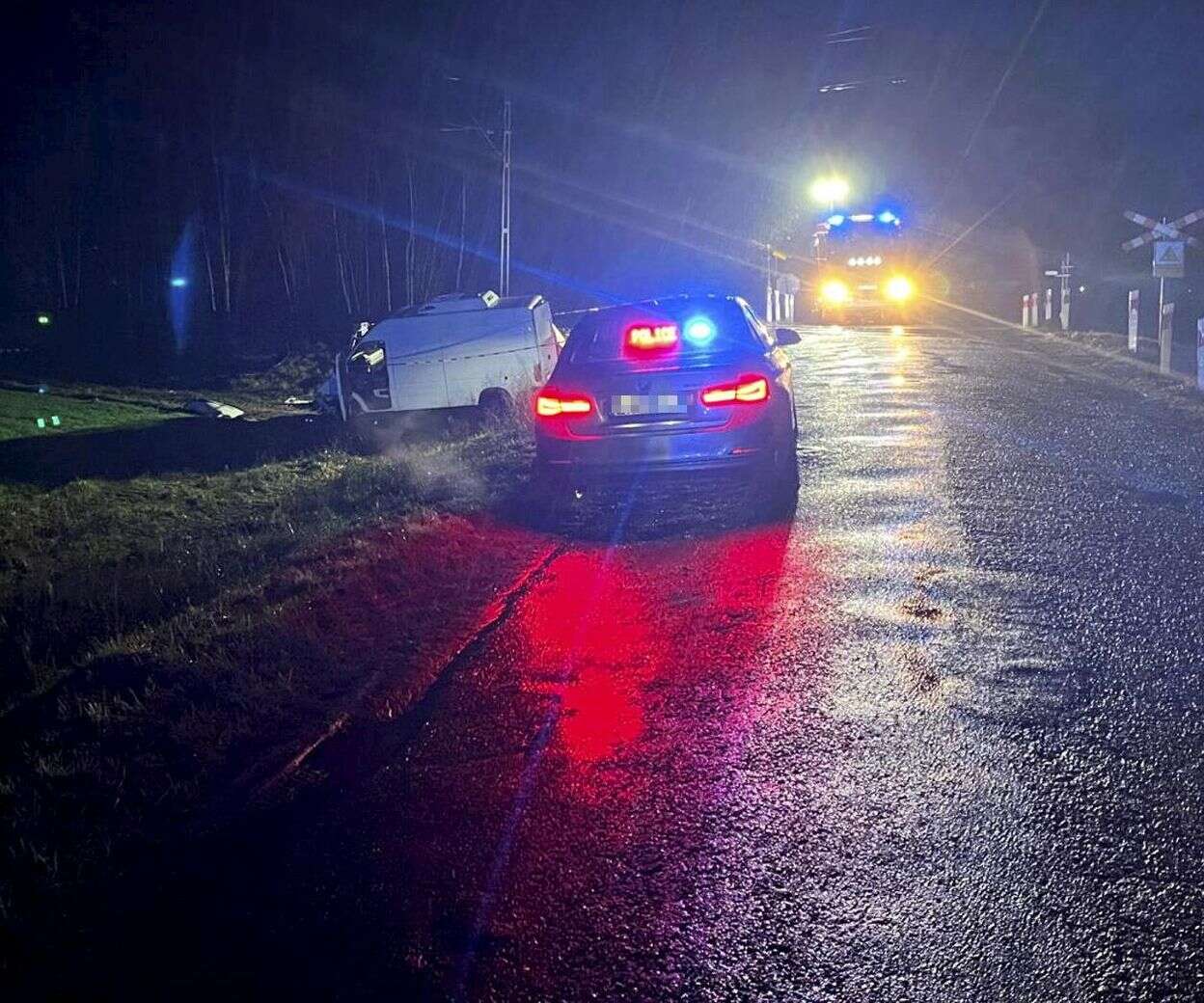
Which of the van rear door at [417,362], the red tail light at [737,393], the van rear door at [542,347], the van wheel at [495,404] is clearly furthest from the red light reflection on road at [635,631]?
the van rear door at [417,362]

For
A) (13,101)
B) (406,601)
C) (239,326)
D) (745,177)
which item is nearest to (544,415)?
(406,601)

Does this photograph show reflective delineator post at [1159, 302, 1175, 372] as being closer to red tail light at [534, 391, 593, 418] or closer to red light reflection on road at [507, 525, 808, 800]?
red light reflection on road at [507, 525, 808, 800]

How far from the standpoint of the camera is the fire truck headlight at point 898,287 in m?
35.6

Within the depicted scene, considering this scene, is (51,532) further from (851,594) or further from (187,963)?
(187,963)

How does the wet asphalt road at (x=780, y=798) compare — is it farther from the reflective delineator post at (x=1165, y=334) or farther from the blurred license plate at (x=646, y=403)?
the reflective delineator post at (x=1165, y=334)

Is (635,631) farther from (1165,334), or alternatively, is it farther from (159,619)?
(1165,334)

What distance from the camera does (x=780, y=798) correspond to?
14.1ft

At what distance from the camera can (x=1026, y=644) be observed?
5867 mm

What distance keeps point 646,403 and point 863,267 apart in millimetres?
27882

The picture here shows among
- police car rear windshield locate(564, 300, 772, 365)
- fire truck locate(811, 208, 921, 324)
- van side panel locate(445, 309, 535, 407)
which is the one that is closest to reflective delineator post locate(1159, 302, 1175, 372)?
van side panel locate(445, 309, 535, 407)

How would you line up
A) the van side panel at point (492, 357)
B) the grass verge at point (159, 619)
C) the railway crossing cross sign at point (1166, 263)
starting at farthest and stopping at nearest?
the railway crossing cross sign at point (1166, 263)
the van side panel at point (492, 357)
the grass verge at point (159, 619)

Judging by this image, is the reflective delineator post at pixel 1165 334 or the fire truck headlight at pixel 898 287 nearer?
the reflective delineator post at pixel 1165 334

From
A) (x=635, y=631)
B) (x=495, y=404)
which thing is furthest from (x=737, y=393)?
(x=495, y=404)

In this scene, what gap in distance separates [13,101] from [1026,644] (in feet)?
152
